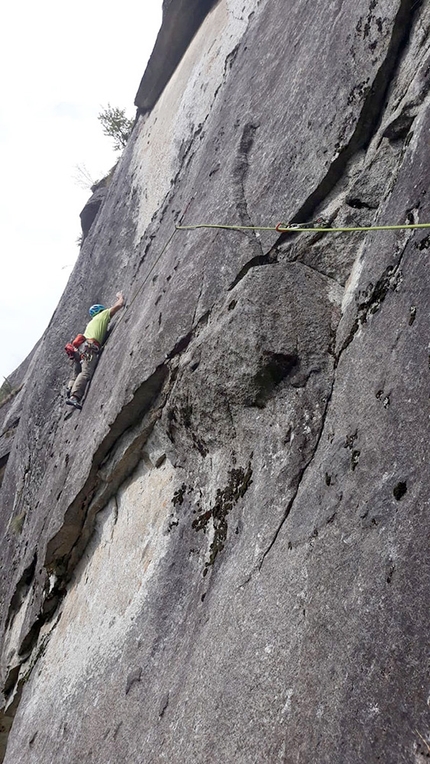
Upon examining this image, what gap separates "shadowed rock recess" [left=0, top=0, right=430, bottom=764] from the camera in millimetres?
3736

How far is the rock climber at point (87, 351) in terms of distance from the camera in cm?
1024

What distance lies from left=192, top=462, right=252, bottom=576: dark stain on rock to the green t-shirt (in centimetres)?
539

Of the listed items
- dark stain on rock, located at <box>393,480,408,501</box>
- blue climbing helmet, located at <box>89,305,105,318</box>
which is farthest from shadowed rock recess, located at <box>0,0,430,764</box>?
blue climbing helmet, located at <box>89,305,105,318</box>

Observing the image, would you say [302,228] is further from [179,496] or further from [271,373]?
[179,496]

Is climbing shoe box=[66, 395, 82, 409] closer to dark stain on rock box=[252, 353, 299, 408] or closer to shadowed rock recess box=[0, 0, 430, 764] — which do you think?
shadowed rock recess box=[0, 0, 430, 764]

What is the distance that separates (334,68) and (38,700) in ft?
25.9

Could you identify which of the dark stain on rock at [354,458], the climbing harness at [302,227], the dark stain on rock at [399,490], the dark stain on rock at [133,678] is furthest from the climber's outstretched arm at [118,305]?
the dark stain on rock at [399,490]

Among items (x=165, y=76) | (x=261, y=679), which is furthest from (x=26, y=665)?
(x=165, y=76)

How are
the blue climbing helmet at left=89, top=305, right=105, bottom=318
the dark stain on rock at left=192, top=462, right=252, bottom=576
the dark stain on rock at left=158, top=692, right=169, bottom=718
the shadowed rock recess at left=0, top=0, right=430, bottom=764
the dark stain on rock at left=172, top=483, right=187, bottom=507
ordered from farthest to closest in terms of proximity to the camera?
1. the blue climbing helmet at left=89, top=305, right=105, bottom=318
2. the dark stain on rock at left=172, top=483, right=187, bottom=507
3. the dark stain on rock at left=192, top=462, right=252, bottom=576
4. the dark stain on rock at left=158, top=692, right=169, bottom=718
5. the shadowed rock recess at left=0, top=0, right=430, bottom=764

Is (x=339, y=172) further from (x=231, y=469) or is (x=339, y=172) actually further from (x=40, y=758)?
(x=40, y=758)

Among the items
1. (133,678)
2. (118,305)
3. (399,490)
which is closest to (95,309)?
(118,305)

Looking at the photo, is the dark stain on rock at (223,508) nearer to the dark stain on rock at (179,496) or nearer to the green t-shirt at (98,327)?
the dark stain on rock at (179,496)

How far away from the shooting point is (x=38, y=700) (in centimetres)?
770

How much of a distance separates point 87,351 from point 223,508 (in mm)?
5632
